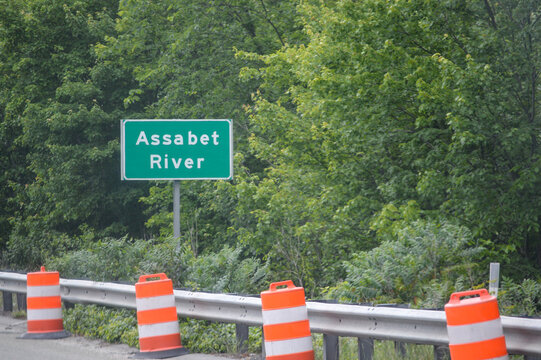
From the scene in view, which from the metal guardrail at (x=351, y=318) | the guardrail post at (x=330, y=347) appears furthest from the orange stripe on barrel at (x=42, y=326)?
the guardrail post at (x=330, y=347)

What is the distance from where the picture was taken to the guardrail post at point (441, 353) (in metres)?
6.24

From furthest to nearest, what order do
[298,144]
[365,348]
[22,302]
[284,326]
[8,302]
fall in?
1. [298,144]
2. [8,302]
3. [22,302]
4. [365,348]
5. [284,326]

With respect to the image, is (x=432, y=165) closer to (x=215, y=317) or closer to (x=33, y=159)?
(x=215, y=317)

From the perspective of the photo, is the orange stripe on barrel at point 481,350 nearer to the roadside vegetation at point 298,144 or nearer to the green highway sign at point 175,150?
the roadside vegetation at point 298,144

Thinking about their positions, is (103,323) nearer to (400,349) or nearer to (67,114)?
(400,349)

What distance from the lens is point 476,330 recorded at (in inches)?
206

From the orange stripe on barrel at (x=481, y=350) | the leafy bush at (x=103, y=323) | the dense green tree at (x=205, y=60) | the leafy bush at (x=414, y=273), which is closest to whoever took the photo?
the orange stripe on barrel at (x=481, y=350)

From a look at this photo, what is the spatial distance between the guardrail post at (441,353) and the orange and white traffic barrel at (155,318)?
10.5ft

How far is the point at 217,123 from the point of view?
460 inches

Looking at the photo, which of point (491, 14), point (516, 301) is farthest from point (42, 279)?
point (491, 14)

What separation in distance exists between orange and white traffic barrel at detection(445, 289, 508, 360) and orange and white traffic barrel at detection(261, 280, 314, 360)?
5.59 feet

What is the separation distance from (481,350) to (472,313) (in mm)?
271

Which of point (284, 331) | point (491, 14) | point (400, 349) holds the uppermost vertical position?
point (491, 14)

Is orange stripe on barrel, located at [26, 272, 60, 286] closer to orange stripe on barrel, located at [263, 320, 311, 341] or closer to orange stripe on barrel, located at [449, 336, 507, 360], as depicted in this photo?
orange stripe on barrel, located at [263, 320, 311, 341]
